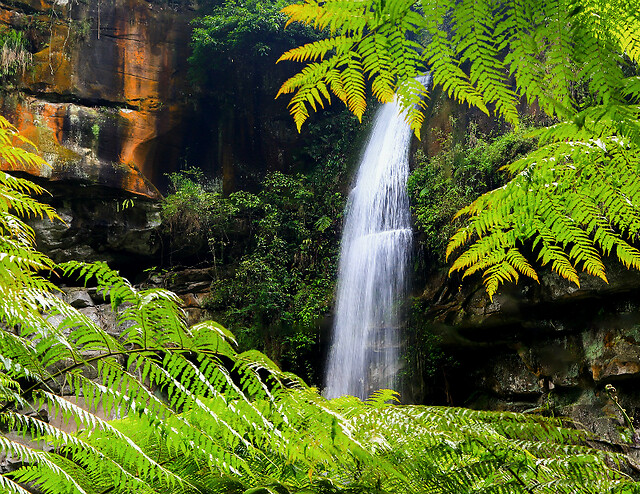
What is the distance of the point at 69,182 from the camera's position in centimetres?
977

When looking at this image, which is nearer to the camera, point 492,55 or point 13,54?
point 492,55

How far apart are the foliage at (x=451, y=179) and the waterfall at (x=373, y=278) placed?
0.43 meters

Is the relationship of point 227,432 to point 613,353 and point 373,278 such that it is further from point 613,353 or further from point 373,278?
point 373,278

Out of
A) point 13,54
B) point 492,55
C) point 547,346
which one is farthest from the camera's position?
point 13,54

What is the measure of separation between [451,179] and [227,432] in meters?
8.72

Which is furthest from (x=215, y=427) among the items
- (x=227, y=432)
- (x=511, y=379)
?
(x=511, y=379)

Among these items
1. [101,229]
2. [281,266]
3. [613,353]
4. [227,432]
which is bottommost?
[613,353]

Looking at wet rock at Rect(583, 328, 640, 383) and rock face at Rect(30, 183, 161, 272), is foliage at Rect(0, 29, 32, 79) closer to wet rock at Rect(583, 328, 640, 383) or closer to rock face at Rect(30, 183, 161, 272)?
rock face at Rect(30, 183, 161, 272)

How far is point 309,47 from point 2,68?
1131 cm

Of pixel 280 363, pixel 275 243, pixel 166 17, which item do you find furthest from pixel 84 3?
pixel 280 363

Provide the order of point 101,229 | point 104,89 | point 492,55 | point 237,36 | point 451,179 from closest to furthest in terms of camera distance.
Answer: point 492,55 < point 451,179 < point 101,229 < point 104,89 < point 237,36

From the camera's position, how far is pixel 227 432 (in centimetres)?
126

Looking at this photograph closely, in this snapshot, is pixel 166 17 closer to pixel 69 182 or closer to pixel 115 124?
pixel 115 124

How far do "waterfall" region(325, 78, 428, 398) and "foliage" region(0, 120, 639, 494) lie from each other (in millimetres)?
7190
